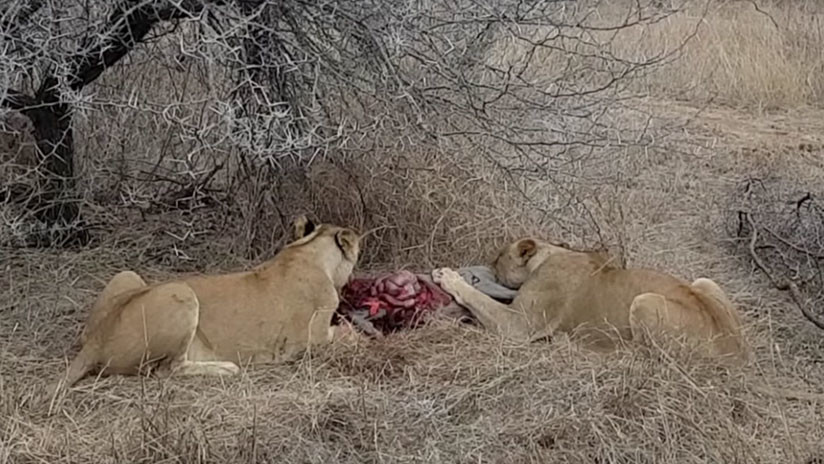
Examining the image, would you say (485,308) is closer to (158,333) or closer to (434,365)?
(434,365)

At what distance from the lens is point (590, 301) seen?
5117mm

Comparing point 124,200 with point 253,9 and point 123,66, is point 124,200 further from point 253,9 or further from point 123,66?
point 253,9

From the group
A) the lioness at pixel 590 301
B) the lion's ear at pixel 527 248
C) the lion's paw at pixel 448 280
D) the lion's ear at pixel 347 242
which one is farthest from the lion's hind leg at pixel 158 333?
the lion's ear at pixel 527 248

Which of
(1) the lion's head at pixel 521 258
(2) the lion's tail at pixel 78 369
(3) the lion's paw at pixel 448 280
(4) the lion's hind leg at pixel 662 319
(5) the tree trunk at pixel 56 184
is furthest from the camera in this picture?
(5) the tree trunk at pixel 56 184

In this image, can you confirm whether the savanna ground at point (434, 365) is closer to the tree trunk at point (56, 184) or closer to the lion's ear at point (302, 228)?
the tree trunk at point (56, 184)

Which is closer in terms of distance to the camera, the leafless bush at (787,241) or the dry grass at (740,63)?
the leafless bush at (787,241)

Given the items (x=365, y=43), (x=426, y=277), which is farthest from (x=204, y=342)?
(x=365, y=43)

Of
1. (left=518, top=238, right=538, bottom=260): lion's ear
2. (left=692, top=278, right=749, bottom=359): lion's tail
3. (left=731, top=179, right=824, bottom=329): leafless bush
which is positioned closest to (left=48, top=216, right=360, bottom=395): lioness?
(left=518, top=238, right=538, bottom=260): lion's ear

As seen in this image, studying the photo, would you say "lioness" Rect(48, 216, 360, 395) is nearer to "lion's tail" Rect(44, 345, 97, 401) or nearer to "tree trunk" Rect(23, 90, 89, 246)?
"lion's tail" Rect(44, 345, 97, 401)

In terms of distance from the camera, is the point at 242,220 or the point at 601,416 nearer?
the point at 601,416

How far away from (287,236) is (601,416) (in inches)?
91.9

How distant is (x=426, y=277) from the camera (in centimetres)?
559

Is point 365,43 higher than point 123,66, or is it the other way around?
point 365,43

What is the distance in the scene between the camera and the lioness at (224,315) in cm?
454
